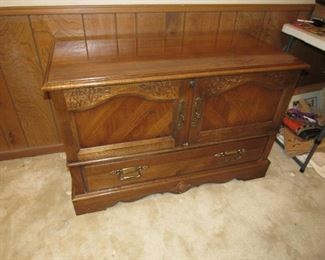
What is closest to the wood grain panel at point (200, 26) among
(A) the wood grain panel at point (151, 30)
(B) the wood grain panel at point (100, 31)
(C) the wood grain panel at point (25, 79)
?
(A) the wood grain panel at point (151, 30)

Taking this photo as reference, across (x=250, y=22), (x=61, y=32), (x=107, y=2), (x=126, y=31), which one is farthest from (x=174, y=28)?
(x=61, y=32)

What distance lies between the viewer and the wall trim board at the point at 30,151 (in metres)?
1.63

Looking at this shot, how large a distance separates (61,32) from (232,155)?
117cm

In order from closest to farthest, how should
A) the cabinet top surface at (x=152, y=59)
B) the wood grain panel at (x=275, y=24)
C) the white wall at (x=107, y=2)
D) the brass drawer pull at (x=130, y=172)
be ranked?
1. the cabinet top surface at (x=152, y=59)
2. the white wall at (x=107, y=2)
3. the brass drawer pull at (x=130, y=172)
4. the wood grain panel at (x=275, y=24)

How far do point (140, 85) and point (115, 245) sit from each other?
0.81 m

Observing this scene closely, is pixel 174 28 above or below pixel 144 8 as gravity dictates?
below

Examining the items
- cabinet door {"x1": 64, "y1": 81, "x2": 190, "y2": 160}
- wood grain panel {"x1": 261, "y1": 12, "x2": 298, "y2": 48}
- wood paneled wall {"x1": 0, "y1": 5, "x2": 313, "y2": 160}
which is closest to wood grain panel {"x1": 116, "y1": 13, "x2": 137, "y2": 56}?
wood paneled wall {"x1": 0, "y1": 5, "x2": 313, "y2": 160}

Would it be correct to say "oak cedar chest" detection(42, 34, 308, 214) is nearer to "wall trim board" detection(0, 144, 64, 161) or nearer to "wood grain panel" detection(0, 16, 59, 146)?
"wood grain panel" detection(0, 16, 59, 146)

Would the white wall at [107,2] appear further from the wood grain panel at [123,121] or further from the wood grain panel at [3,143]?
the wood grain panel at [3,143]

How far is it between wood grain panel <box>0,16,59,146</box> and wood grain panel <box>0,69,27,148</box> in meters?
0.03

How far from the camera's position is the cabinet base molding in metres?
1.30

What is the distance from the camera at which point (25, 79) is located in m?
1.38

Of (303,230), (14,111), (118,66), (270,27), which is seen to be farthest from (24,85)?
(303,230)

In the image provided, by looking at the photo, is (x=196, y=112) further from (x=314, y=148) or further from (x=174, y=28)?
(x=314, y=148)
